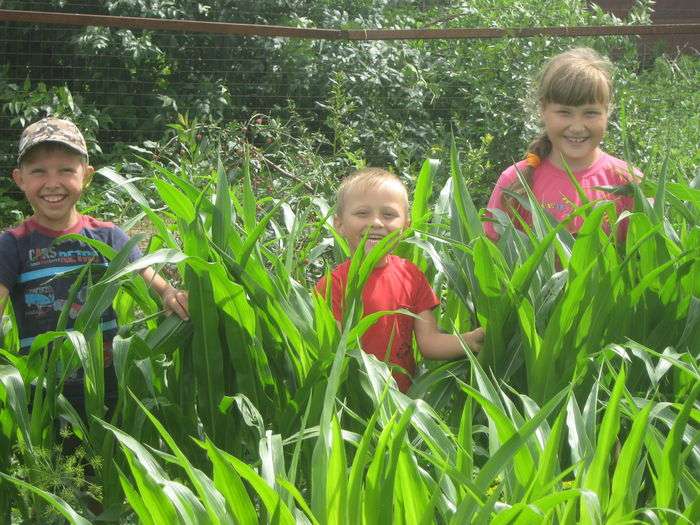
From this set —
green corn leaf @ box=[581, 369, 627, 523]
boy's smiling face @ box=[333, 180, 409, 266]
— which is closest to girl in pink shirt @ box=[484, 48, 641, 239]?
boy's smiling face @ box=[333, 180, 409, 266]

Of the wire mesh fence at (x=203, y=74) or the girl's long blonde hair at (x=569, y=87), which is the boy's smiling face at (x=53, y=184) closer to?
the girl's long blonde hair at (x=569, y=87)

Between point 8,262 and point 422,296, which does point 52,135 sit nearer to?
point 8,262

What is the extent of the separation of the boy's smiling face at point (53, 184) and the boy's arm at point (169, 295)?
356mm

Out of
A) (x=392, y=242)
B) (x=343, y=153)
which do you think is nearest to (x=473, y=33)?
(x=343, y=153)

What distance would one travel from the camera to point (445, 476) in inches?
77.2

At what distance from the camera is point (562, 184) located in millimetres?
3475

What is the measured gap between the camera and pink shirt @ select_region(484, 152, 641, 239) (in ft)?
11.1

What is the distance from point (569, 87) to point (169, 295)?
1.54 meters

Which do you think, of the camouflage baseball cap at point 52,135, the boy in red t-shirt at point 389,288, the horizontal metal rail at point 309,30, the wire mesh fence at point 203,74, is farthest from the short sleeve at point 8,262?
the wire mesh fence at point 203,74

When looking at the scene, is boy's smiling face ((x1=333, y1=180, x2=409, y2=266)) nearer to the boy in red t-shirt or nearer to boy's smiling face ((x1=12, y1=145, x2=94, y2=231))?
the boy in red t-shirt

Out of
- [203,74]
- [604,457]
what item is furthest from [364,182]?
[203,74]

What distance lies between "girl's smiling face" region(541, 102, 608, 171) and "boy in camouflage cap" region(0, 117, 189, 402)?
134 centimetres

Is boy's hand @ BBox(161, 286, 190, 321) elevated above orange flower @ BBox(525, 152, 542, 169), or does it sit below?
below

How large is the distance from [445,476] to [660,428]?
2.38 ft
